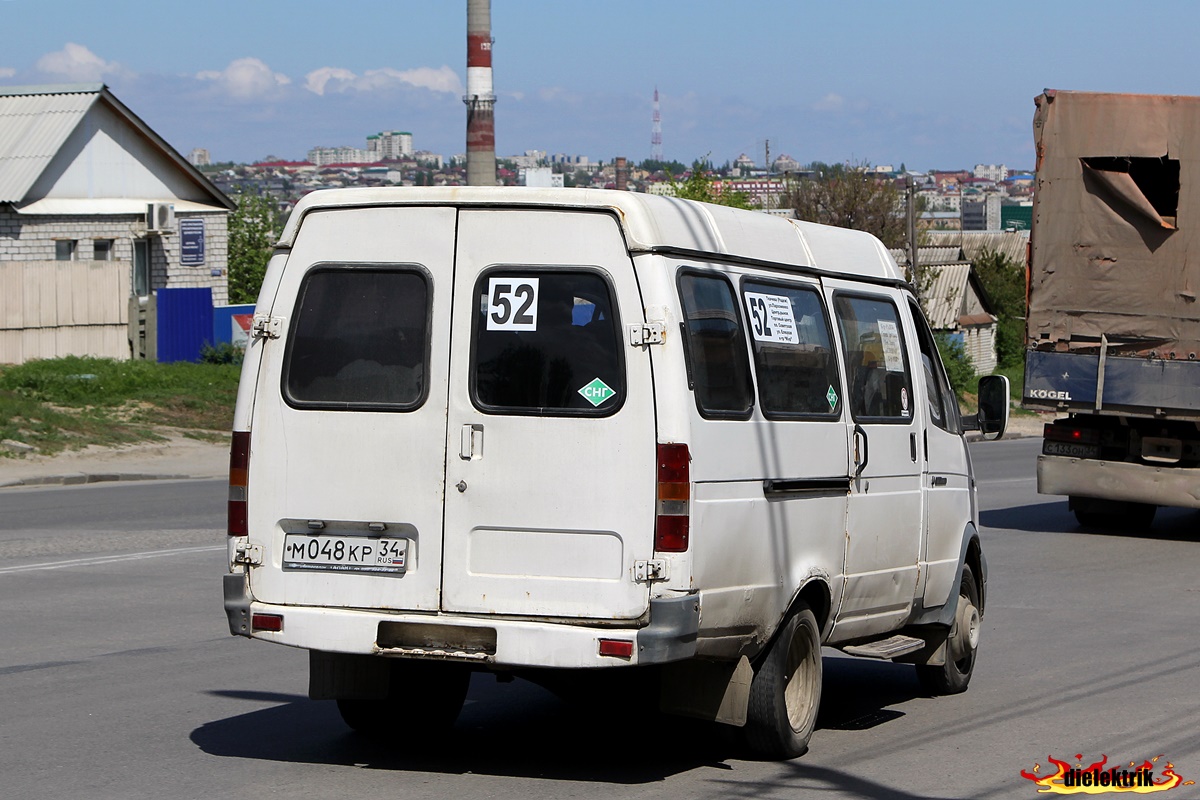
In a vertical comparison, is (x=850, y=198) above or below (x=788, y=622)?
above

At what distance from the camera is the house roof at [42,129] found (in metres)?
32.1

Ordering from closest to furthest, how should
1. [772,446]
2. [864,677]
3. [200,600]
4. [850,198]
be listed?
[772,446] → [864,677] → [200,600] → [850,198]

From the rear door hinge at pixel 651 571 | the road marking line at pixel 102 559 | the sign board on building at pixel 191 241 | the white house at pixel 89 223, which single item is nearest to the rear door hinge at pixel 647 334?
the rear door hinge at pixel 651 571

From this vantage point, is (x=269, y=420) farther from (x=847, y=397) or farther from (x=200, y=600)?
(x=200, y=600)

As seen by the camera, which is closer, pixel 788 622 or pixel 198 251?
pixel 788 622

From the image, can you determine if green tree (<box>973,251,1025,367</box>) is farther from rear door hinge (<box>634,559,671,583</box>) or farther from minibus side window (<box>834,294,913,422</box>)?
rear door hinge (<box>634,559,671,583</box>)

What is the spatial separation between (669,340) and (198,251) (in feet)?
99.6

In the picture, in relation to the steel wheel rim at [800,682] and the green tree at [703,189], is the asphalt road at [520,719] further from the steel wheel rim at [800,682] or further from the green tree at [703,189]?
the green tree at [703,189]

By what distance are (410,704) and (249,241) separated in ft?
144

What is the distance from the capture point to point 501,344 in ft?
20.9

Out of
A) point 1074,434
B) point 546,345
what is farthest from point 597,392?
point 1074,434

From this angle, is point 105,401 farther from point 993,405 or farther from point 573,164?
point 573,164

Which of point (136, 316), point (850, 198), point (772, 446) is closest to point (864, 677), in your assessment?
point (772, 446)

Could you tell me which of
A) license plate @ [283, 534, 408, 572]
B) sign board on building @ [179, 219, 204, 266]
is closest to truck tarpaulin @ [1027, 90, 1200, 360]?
license plate @ [283, 534, 408, 572]
